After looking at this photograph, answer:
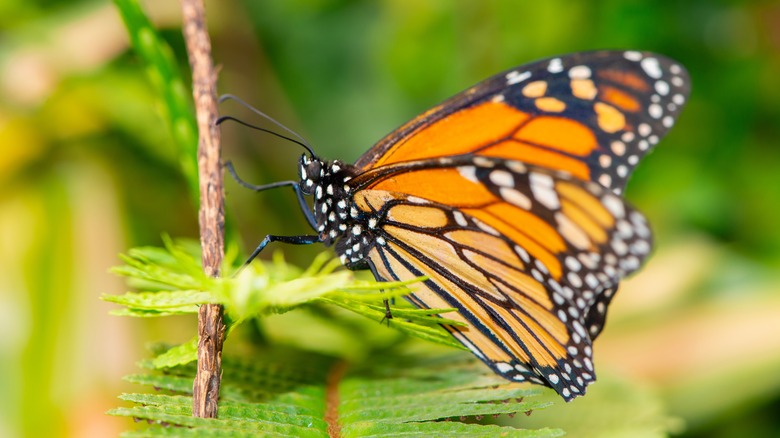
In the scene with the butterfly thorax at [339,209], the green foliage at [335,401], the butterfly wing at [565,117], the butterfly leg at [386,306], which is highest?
the butterfly wing at [565,117]

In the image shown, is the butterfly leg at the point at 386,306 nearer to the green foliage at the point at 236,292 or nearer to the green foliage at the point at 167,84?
the green foliage at the point at 236,292

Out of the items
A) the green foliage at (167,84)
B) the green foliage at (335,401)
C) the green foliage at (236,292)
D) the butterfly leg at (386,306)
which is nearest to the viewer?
the green foliage at (236,292)

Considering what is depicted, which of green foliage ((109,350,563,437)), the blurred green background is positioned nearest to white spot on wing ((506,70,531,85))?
green foliage ((109,350,563,437))

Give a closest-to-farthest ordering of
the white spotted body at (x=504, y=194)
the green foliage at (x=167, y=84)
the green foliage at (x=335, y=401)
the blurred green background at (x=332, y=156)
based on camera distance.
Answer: the green foliage at (x=335, y=401) < the green foliage at (x=167, y=84) < the white spotted body at (x=504, y=194) < the blurred green background at (x=332, y=156)

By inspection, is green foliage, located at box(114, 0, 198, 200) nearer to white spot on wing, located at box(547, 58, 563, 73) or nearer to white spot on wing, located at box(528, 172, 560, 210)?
white spot on wing, located at box(528, 172, 560, 210)

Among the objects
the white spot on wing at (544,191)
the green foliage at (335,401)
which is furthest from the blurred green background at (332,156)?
the white spot on wing at (544,191)

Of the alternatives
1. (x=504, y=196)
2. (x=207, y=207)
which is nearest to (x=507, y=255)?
(x=504, y=196)

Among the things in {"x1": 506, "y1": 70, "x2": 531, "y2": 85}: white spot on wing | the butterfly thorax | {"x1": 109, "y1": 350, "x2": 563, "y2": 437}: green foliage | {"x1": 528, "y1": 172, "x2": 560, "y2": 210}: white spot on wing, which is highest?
{"x1": 506, "y1": 70, "x2": 531, "y2": 85}: white spot on wing

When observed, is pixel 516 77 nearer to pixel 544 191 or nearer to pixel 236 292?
pixel 544 191
